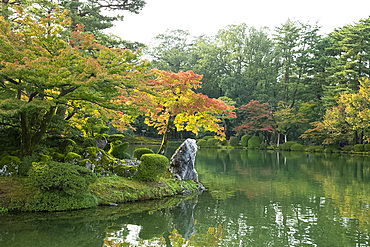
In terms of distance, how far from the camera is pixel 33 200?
24.3 feet

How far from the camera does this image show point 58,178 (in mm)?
7199

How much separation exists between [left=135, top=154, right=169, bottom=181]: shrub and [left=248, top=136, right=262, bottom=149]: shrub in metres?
28.3

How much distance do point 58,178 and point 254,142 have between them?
1247 inches

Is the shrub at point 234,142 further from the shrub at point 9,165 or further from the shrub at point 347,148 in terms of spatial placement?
the shrub at point 9,165

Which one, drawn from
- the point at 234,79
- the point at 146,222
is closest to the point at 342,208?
the point at 146,222

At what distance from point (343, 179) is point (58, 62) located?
12.8 meters

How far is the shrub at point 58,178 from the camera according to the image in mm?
7188

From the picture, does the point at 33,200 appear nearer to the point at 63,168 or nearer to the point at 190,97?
the point at 63,168

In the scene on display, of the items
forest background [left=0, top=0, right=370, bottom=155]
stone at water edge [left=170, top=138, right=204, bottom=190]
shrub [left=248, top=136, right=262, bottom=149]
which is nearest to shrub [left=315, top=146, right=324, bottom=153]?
forest background [left=0, top=0, right=370, bottom=155]

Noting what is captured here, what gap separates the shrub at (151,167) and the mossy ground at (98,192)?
0.22 m

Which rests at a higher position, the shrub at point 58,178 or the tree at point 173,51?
the tree at point 173,51

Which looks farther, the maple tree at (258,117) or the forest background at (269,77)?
the maple tree at (258,117)

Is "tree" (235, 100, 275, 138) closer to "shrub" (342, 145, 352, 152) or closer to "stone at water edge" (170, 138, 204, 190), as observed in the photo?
"shrub" (342, 145, 352, 152)

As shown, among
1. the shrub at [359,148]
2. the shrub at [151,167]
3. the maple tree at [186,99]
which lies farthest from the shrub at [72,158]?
the shrub at [359,148]
